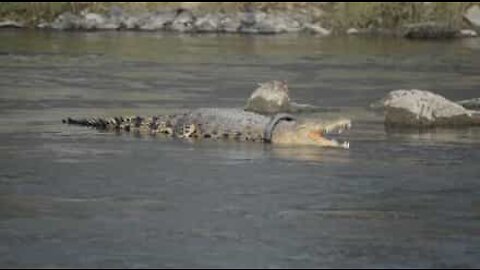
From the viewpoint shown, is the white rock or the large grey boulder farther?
the white rock

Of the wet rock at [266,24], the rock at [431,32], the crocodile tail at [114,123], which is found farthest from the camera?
the wet rock at [266,24]

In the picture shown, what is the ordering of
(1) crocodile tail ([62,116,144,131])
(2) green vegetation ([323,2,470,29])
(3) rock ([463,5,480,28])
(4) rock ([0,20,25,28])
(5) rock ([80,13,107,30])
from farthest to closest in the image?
(2) green vegetation ([323,2,470,29]) < (4) rock ([0,20,25,28]) < (5) rock ([80,13,107,30]) < (3) rock ([463,5,480,28]) < (1) crocodile tail ([62,116,144,131])

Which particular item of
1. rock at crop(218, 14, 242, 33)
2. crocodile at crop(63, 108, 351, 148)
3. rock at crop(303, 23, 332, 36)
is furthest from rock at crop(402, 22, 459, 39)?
crocodile at crop(63, 108, 351, 148)

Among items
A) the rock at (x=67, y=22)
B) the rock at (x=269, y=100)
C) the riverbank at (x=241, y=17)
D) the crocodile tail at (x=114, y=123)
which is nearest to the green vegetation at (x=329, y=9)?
the riverbank at (x=241, y=17)

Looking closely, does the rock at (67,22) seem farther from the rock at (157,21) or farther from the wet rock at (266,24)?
the wet rock at (266,24)

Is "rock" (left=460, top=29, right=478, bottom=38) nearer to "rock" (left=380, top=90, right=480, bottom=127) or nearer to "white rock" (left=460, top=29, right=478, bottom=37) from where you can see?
"white rock" (left=460, top=29, right=478, bottom=37)

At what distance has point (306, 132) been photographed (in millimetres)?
18594

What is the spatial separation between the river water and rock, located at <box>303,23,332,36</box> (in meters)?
38.4

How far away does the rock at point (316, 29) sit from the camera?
67.5 metres

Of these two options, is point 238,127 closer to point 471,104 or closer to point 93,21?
point 471,104

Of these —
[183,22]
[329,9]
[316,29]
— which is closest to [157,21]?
[183,22]

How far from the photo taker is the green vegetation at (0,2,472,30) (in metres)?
71.6

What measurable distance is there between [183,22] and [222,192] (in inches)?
2295

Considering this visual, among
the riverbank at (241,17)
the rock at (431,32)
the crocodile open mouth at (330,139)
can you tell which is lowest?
the crocodile open mouth at (330,139)
